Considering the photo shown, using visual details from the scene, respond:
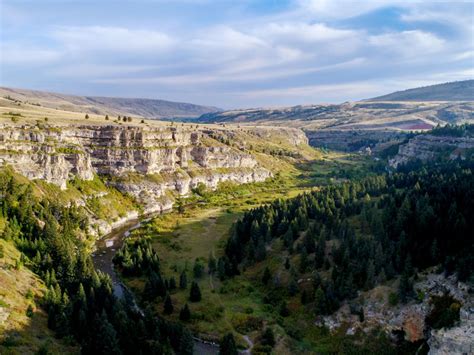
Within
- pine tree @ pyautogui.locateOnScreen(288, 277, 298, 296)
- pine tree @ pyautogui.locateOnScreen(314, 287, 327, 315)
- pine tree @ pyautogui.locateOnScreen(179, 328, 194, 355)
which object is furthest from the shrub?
pine tree @ pyautogui.locateOnScreen(314, 287, 327, 315)

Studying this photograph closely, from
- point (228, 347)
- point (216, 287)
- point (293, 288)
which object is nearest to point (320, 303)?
point (293, 288)

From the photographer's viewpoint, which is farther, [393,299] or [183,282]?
[183,282]

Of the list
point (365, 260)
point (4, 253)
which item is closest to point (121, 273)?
point (4, 253)

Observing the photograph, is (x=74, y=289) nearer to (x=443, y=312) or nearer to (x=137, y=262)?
(x=137, y=262)

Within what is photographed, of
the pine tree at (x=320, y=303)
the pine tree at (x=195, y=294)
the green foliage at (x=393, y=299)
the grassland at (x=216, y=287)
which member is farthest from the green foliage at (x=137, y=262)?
the green foliage at (x=393, y=299)

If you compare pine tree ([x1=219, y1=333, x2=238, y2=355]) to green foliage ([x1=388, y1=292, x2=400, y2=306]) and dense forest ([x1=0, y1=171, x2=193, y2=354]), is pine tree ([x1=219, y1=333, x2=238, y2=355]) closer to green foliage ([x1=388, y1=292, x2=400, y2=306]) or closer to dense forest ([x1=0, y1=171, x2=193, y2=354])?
dense forest ([x1=0, y1=171, x2=193, y2=354])

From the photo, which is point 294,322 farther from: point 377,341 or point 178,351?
point 178,351

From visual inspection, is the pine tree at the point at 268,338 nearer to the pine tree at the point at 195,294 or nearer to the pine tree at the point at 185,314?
the pine tree at the point at 185,314
